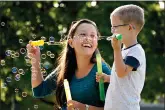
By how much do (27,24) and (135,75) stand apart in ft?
14.7

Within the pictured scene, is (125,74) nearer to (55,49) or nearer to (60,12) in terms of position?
(55,49)

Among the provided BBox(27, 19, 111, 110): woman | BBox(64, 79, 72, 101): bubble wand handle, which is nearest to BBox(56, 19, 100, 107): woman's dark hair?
BBox(27, 19, 111, 110): woman

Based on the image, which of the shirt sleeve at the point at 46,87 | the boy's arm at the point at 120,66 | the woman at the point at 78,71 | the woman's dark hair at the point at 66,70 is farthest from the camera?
the shirt sleeve at the point at 46,87

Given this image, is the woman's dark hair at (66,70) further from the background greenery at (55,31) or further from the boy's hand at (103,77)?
the background greenery at (55,31)

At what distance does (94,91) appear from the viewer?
3.38 m

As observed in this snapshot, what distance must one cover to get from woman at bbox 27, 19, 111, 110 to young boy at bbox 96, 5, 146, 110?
0.68 feet

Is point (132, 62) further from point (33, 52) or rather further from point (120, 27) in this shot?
point (33, 52)

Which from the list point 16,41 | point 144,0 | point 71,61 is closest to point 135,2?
point 144,0

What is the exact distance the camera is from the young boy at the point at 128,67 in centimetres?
309

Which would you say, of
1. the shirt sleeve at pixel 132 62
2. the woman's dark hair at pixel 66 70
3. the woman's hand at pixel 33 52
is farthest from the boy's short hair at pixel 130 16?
the woman's hand at pixel 33 52

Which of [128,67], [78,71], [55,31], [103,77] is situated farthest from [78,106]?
[55,31]

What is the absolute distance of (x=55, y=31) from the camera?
7488 millimetres

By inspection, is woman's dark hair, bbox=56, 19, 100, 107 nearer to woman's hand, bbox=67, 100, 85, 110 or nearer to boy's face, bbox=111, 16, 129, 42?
woman's hand, bbox=67, 100, 85, 110

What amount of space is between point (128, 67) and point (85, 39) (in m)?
0.44
